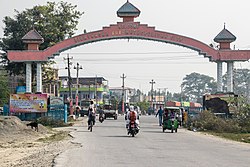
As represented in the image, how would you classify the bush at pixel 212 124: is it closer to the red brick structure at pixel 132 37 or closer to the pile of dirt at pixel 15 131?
the red brick structure at pixel 132 37

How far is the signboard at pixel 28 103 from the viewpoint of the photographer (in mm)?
44438

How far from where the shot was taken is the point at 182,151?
18062 millimetres

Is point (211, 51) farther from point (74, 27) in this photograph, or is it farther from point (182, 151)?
point (182, 151)

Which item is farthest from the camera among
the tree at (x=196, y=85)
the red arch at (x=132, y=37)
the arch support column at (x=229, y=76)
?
the tree at (x=196, y=85)

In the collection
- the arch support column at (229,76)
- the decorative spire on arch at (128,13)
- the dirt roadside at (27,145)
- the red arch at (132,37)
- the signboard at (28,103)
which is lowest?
the dirt roadside at (27,145)

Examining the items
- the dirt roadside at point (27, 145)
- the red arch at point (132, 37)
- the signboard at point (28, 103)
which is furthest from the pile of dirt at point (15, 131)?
the red arch at point (132, 37)

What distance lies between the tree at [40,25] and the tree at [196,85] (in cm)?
10340

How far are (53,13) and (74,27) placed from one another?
319cm

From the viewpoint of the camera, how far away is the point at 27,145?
2264 cm

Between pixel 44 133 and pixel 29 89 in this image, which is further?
pixel 29 89

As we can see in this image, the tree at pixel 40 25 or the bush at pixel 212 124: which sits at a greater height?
the tree at pixel 40 25

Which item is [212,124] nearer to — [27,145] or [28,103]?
[28,103]

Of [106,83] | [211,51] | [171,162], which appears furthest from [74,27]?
[106,83]

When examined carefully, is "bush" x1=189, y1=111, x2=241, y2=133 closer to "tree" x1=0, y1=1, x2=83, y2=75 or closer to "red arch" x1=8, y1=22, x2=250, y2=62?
"red arch" x1=8, y1=22, x2=250, y2=62
